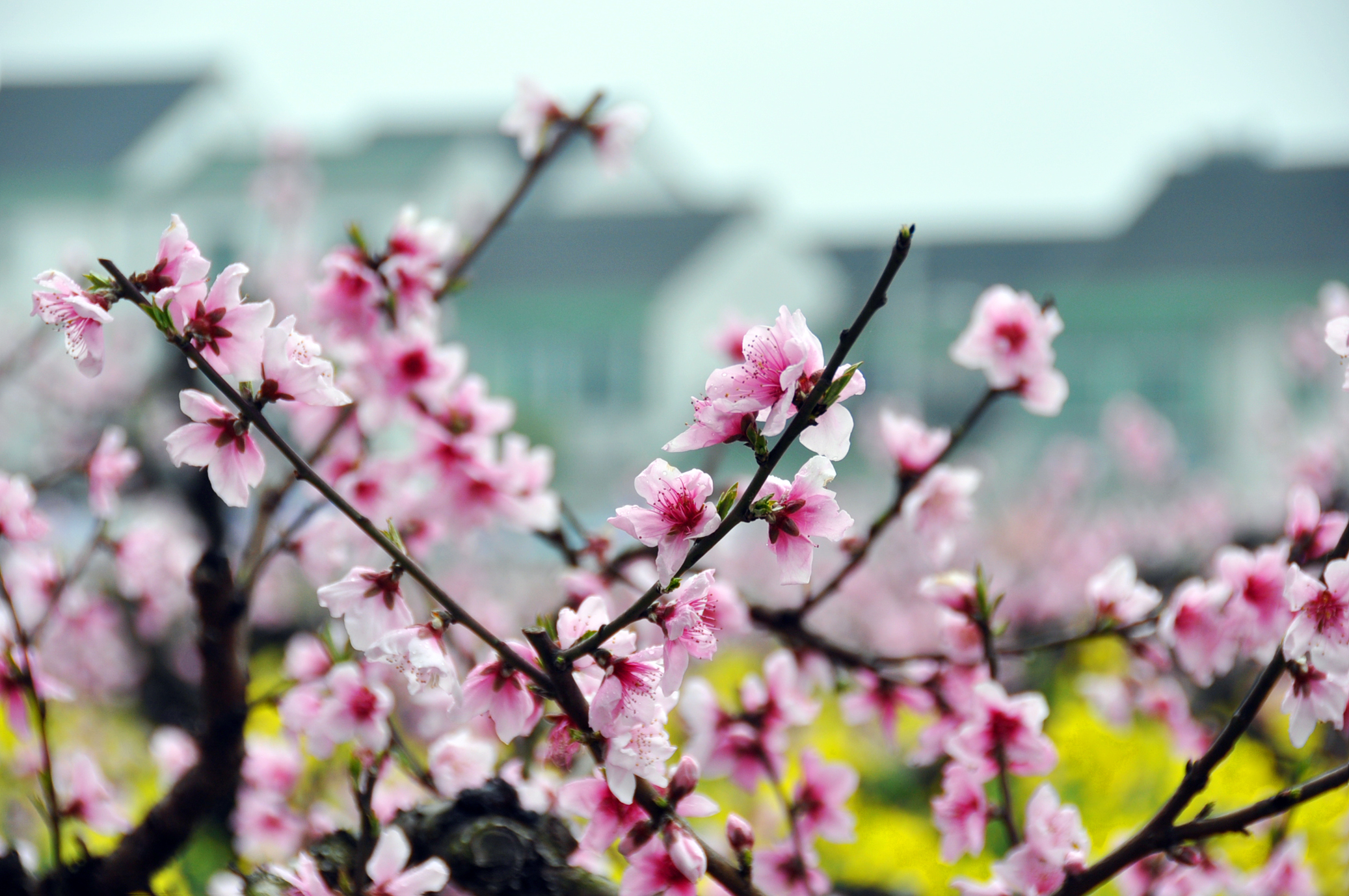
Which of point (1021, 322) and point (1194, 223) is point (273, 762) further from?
point (1194, 223)

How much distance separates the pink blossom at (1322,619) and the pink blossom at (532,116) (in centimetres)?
156

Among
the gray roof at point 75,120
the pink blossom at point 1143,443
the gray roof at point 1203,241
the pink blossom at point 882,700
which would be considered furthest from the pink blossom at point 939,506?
the gray roof at point 75,120

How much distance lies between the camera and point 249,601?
1567 mm

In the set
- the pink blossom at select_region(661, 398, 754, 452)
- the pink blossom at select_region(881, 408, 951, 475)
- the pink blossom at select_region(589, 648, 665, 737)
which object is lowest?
the pink blossom at select_region(589, 648, 665, 737)

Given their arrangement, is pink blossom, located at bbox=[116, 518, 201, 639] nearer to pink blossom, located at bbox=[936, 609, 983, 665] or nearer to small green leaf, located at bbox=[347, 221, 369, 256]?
small green leaf, located at bbox=[347, 221, 369, 256]

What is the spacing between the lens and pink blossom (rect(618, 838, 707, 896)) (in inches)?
40.3

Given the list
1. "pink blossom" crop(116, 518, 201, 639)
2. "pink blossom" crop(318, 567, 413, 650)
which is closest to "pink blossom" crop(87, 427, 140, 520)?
"pink blossom" crop(116, 518, 201, 639)

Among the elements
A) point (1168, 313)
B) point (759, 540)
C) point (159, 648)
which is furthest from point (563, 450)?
point (159, 648)

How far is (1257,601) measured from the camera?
4.51 feet

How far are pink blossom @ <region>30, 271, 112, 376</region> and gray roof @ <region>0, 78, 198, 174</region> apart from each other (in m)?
26.0

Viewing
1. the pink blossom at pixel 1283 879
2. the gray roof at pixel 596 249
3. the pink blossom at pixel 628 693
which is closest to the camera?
the pink blossom at pixel 628 693

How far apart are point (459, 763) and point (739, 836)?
52 cm

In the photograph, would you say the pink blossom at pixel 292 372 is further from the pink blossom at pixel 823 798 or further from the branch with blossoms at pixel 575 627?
the pink blossom at pixel 823 798

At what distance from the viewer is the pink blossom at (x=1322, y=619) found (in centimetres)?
101
